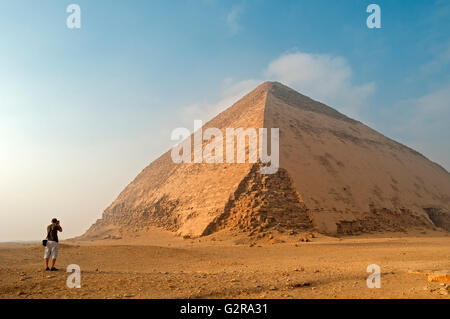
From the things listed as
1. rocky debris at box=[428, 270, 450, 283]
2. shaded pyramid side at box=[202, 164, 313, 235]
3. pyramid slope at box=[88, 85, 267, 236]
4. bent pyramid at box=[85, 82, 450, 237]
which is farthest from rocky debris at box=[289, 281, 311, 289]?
pyramid slope at box=[88, 85, 267, 236]

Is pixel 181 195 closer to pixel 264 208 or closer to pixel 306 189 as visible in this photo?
pixel 264 208

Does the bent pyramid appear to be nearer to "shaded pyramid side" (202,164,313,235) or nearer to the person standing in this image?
"shaded pyramid side" (202,164,313,235)

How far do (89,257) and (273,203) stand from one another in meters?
9.02

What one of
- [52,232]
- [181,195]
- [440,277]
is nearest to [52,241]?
[52,232]

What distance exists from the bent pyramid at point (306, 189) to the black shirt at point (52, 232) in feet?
31.5

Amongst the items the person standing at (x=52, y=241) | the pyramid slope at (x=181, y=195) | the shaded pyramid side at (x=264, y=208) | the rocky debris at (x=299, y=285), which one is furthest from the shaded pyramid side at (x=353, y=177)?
the person standing at (x=52, y=241)

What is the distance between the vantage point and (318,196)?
1719 cm

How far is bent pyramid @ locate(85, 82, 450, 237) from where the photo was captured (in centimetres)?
1623

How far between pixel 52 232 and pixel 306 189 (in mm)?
12779

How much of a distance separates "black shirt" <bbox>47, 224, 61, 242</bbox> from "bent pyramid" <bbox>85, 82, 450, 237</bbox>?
961 centimetres

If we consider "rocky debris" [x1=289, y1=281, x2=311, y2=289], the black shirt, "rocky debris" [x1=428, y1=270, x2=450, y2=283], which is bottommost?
"rocky debris" [x1=289, y1=281, x2=311, y2=289]

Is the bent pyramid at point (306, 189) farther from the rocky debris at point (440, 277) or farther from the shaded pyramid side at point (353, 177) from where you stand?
the rocky debris at point (440, 277)

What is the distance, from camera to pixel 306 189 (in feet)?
56.2
